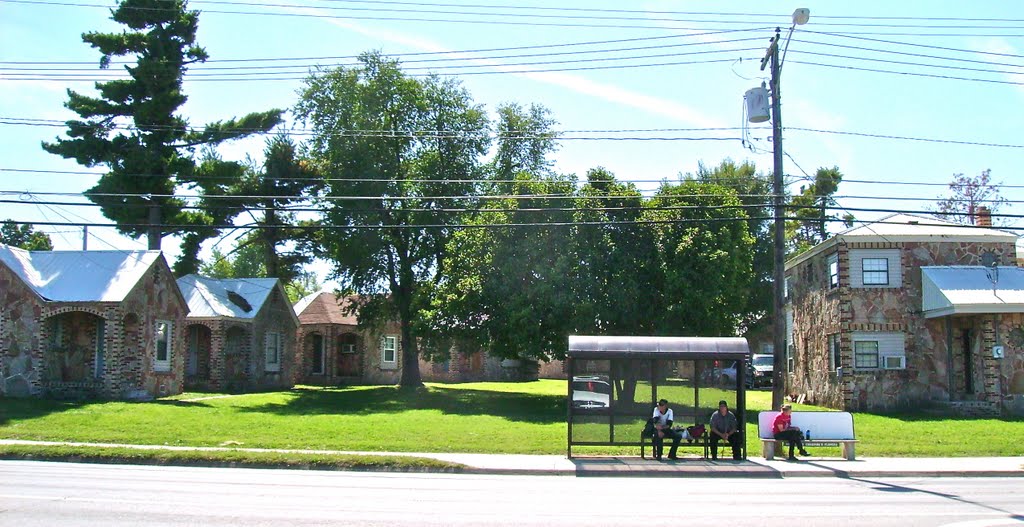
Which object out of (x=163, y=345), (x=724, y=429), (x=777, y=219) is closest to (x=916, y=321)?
(x=777, y=219)

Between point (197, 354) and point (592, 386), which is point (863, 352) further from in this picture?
point (197, 354)

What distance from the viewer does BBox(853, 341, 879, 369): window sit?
31255mm

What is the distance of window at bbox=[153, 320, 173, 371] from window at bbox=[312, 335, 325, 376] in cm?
1610

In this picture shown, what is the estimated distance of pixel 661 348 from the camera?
20.4 metres

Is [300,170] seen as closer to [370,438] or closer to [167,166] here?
[167,166]

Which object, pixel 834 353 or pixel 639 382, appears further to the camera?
pixel 834 353

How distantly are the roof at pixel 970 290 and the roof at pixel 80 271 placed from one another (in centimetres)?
2719

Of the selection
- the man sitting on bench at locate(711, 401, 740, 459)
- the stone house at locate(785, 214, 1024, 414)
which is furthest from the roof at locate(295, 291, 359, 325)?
the man sitting on bench at locate(711, 401, 740, 459)

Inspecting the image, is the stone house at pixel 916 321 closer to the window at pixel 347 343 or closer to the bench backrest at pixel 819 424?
the bench backrest at pixel 819 424

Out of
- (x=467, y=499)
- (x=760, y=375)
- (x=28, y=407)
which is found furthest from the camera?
(x=760, y=375)

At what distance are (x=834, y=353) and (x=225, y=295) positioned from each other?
26421 mm

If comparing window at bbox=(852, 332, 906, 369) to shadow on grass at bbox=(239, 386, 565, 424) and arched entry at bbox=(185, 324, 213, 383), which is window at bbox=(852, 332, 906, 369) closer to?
shadow on grass at bbox=(239, 386, 565, 424)

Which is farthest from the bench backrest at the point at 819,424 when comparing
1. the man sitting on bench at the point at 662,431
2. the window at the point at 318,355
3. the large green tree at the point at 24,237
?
the large green tree at the point at 24,237

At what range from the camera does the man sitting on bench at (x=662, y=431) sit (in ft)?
65.4
